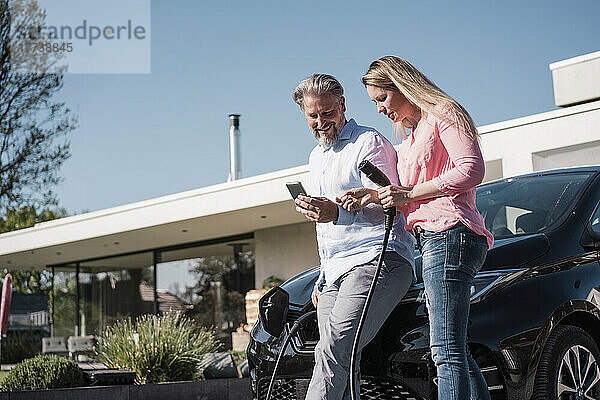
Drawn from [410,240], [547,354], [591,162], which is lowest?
[547,354]

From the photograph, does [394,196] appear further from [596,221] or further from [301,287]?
[596,221]

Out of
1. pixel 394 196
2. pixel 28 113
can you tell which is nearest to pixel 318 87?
pixel 394 196

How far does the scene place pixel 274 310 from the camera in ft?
14.1

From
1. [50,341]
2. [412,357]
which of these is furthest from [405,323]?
[50,341]

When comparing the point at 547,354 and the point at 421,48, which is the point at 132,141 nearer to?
the point at 421,48

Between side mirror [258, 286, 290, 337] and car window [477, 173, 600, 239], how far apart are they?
115cm

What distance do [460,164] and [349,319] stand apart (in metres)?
0.76

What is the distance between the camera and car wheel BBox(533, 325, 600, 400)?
143 inches

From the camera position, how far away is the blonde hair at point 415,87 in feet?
10.9

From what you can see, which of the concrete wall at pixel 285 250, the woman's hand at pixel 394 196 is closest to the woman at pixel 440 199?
the woman's hand at pixel 394 196

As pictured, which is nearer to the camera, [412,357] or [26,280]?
[412,357]

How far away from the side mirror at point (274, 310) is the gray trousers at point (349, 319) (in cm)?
81

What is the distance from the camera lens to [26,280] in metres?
35.9

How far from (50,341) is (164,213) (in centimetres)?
565
